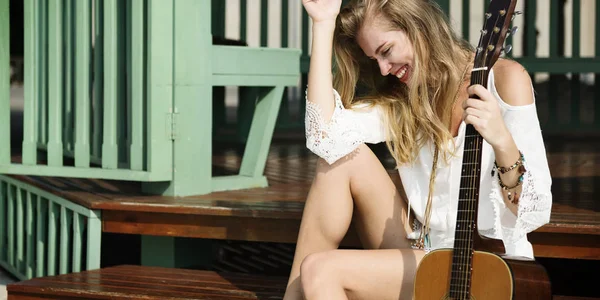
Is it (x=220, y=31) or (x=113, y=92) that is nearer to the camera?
(x=113, y=92)

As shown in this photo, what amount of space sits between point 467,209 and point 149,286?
1395 millimetres

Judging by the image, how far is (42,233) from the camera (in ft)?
15.9

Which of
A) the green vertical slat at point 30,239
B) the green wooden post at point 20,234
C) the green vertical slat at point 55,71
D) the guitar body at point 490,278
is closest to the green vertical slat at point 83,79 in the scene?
the green vertical slat at point 55,71

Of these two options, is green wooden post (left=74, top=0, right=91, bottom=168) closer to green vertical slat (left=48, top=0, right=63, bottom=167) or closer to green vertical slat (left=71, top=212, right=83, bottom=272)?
green vertical slat (left=48, top=0, right=63, bottom=167)

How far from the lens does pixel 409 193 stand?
3104mm

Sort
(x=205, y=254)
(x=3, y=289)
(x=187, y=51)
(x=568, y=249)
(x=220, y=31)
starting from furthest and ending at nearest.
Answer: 1. (x=220, y=31)
2. (x=3, y=289)
3. (x=205, y=254)
4. (x=187, y=51)
5. (x=568, y=249)

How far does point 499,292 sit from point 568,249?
38.5 inches

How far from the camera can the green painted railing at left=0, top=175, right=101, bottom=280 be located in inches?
166

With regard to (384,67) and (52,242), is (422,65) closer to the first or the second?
(384,67)

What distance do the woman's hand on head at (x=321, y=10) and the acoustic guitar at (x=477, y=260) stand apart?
0.52 m

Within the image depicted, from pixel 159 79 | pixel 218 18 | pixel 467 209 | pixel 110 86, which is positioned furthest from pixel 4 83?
pixel 218 18

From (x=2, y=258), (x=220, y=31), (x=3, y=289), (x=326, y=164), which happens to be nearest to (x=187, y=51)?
(x=326, y=164)

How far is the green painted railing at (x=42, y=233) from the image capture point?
422 cm

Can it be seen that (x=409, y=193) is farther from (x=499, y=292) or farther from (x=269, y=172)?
(x=269, y=172)
